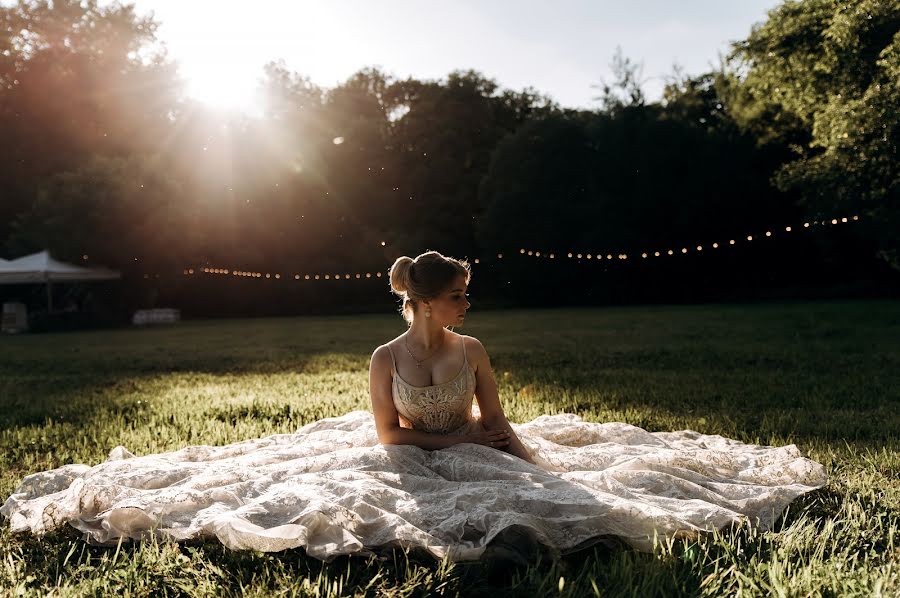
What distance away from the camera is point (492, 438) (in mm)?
3359

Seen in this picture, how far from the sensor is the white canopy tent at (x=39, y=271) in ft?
61.4

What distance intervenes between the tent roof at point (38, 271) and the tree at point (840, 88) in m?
18.2

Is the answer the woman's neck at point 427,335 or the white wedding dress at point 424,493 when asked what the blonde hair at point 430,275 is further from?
the white wedding dress at point 424,493

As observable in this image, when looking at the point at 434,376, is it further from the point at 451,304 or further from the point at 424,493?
the point at 424,493

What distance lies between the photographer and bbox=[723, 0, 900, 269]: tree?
12000 mm

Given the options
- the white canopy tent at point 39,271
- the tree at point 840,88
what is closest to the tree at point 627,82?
the tree at point 840,88

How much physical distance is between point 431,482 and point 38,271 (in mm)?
19030

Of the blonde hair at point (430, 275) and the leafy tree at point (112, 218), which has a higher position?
the leafy tree at point (112, 218)

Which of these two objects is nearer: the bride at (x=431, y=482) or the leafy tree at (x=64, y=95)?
the bride at (x=431, y=482)

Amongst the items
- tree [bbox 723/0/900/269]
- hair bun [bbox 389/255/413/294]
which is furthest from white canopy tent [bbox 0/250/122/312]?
hair bun [bbox 389/255/413/294]

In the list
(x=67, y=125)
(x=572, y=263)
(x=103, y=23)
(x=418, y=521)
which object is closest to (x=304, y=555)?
(x=418, y=521)

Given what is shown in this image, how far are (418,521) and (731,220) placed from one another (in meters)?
24.4

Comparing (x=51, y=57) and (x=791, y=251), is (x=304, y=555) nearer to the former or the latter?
(x=791, y=251)

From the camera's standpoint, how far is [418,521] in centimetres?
261
